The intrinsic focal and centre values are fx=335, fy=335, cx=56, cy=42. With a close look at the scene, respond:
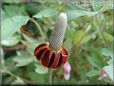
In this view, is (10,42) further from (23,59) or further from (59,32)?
(59,32)

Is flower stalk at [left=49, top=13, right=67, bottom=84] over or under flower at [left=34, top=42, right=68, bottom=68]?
over

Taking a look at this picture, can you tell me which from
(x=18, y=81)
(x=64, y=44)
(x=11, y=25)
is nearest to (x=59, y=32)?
(x=11, y=25)

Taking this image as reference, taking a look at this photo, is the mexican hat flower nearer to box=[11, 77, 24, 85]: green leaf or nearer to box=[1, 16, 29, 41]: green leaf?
box=[1, 16, 29, 41]: green leaf

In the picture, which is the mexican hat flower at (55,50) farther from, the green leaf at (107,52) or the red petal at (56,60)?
the green leaf at (107,52)

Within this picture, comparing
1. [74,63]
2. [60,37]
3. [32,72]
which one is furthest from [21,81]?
[60,37]

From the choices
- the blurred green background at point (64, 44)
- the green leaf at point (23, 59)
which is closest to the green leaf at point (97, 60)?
the blurred green background at point (64, 44)

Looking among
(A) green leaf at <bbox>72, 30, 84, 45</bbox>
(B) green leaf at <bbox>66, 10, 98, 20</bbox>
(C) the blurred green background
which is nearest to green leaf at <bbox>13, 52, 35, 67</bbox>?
(C) the blurred green background
